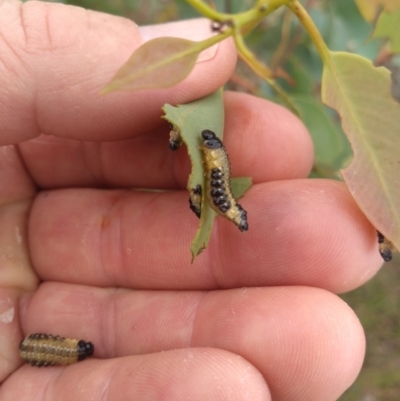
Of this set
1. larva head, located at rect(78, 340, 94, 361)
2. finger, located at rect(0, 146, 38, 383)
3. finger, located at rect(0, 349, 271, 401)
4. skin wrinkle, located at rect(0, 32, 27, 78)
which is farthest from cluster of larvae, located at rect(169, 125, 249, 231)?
finger, located at rect(0, 146, 38, 383)

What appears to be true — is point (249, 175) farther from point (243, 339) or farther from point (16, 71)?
point (16, 71)

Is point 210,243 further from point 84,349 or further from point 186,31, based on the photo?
point 186,31

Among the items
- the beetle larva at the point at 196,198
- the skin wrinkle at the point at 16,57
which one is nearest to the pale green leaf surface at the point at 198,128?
the beetle larva at the point at 196,198

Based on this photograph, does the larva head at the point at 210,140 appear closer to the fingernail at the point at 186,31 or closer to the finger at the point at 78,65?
the finger at the point at 78,65

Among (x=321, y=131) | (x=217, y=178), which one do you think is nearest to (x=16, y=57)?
(x=217, y=178)

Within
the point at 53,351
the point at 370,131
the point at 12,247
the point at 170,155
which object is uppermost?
the point at 370,131
